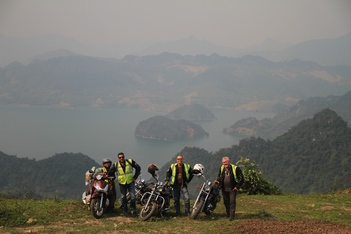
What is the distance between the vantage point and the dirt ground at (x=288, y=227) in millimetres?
7289

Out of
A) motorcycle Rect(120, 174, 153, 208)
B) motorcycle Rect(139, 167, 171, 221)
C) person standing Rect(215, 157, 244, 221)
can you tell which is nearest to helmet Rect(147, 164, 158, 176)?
motorcycle Rect(139, 167, 171, 221)

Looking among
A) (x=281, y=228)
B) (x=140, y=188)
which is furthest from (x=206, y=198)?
(x=281, y=228)

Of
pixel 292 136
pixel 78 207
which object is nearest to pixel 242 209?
pixel 78 207

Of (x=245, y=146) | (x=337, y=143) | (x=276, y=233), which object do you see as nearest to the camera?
(x=276, y=233)

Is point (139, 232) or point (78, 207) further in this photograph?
point (78, 207)

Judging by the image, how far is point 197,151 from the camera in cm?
11656

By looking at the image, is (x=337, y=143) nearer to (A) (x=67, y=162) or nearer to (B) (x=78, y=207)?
(A) (x=67, y=162)

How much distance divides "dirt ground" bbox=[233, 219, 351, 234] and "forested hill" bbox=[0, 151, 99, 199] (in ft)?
298

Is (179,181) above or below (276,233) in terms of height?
above

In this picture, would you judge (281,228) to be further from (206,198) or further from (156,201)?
(156,201)

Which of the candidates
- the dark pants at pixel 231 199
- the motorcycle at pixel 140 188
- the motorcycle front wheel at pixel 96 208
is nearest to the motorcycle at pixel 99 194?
the motorcycle front wheel at pixel 96 208

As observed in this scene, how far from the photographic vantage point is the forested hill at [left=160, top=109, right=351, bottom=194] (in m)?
76.9

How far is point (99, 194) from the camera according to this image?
8.81 meters

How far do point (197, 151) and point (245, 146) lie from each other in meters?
18.3
